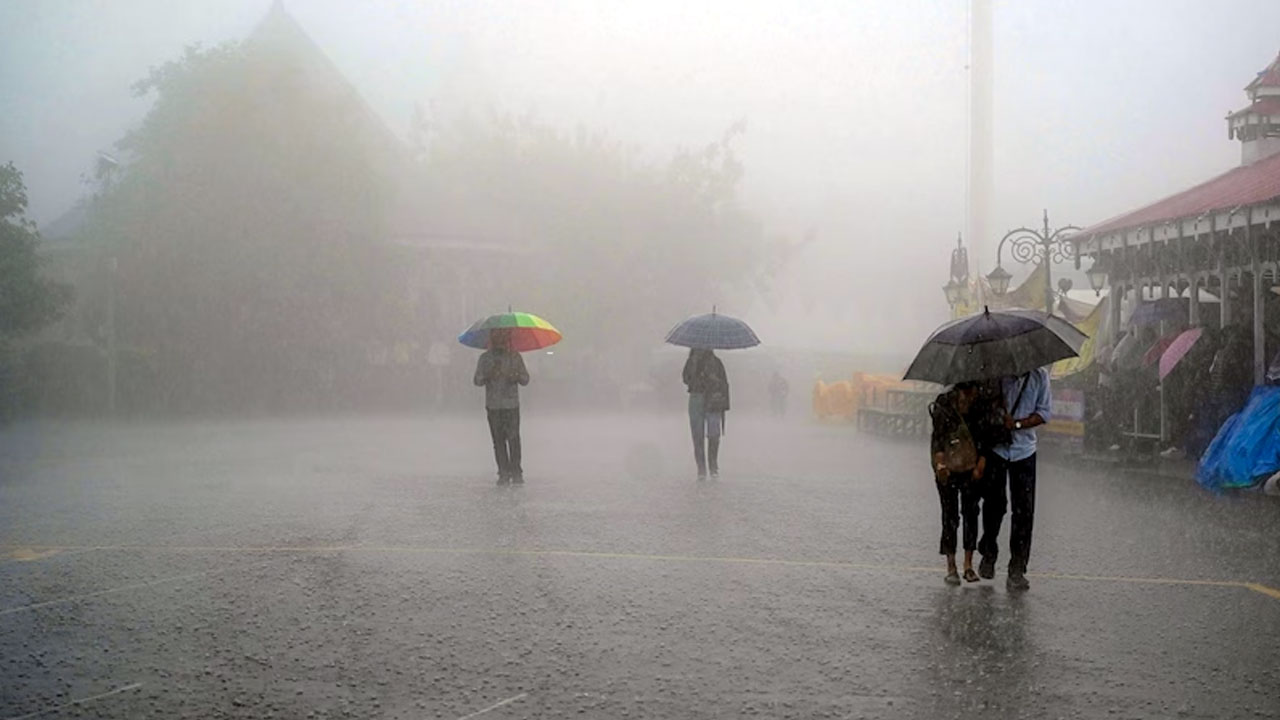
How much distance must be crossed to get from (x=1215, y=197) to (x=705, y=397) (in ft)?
25.4

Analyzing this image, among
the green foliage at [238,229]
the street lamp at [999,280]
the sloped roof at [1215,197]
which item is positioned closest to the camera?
the sloped roof at [1215,197]

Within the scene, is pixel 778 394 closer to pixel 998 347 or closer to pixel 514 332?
pixel 514 332

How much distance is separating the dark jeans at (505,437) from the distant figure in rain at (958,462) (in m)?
6.84

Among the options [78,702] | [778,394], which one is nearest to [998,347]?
[78,702]

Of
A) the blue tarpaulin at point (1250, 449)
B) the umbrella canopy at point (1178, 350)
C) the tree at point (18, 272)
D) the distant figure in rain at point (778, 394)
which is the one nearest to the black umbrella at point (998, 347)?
the blue tarpaulin at point (1250, 449)

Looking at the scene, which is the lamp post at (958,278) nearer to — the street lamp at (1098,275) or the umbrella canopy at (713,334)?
the street lamp at (1098,275)

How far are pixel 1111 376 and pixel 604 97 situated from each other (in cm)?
A: 3722

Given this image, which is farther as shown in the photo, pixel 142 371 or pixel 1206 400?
pixel 142 371

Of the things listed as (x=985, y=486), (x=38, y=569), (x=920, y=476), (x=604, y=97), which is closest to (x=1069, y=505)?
(x=920, y=476)

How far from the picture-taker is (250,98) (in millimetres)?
36188

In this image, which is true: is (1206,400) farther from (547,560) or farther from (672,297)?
(672,297)

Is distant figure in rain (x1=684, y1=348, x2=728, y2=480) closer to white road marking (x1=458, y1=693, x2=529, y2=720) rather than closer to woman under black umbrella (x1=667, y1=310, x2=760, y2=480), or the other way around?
woman under black umbrella (x1=667, y1=310, x2=760, y2=480)

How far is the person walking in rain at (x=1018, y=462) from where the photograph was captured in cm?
722

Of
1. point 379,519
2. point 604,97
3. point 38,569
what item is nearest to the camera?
point 38,569
